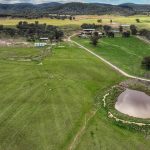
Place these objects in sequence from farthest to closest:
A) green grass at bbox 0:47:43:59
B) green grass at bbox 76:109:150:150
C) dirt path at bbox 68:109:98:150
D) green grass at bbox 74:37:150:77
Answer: green grass at bbox 0:47:43:59 → green grass at bbox 74:37:150:77 → green grass at bbox 76:109:150:150 → dirt path at bbox 68:109:98:150

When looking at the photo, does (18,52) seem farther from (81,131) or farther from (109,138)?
(109,138)

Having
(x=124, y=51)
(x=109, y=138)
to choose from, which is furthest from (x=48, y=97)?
(x=124, y=51)

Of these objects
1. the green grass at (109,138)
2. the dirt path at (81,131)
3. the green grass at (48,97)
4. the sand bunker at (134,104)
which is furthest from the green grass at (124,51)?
the green grass at (109,138)

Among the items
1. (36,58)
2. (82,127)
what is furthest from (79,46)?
(82,127)

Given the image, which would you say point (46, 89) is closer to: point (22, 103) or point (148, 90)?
point (22, 103)

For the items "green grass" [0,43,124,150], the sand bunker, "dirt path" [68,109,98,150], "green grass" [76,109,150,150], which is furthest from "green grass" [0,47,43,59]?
Result: "green grass" [76,109,150,150]

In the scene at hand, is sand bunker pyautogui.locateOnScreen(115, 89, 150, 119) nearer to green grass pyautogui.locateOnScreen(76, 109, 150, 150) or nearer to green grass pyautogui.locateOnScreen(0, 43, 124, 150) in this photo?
green grass pyautogui.locateOnScreen(0, 43, 124, 150)

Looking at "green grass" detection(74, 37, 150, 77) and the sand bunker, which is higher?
the sand bunker
